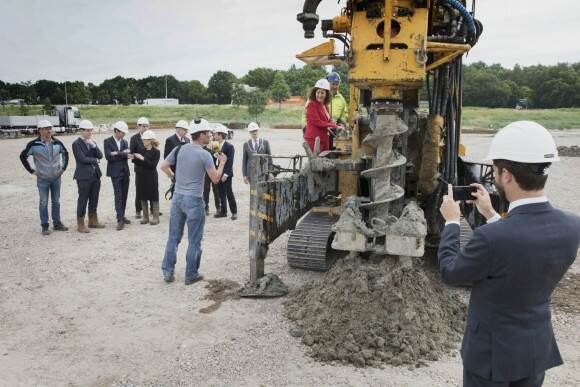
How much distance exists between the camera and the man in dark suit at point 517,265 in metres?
2.38

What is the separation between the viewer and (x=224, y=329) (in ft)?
17.3

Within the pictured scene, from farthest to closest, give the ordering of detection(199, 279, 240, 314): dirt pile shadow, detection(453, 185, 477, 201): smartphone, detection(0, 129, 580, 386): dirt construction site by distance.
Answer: detection(199, 279, 240, 314): dirt pile shadow → detection(0, 129, 580, 386): dirt construction site → detection(453, 185, 477, 201): smartphone

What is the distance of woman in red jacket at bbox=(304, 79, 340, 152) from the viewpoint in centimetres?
698

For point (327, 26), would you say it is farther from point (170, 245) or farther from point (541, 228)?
point (541, 228)

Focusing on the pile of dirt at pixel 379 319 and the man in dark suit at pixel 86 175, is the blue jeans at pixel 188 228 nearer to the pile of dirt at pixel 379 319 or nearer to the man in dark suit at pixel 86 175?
the pile of dirt at pixel 379 319

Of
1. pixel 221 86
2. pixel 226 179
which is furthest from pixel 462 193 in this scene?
pixel 221 86

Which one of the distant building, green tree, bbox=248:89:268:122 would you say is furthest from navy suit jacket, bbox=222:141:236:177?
the distant building

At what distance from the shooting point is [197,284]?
6.64 meters

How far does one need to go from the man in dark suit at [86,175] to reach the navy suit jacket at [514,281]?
322 inches

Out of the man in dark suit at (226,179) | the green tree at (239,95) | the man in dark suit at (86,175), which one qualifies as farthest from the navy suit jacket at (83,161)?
the green tree at (239,95)

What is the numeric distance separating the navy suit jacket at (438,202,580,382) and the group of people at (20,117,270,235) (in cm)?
707

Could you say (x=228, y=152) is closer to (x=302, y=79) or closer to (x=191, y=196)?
(x=191, y=196)

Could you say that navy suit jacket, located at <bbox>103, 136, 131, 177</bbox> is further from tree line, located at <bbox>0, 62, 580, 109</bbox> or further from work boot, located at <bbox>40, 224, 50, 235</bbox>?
tree line, located at <bbox>0, 62, 580, 109</bbox>

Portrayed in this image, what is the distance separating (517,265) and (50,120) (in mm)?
38816
